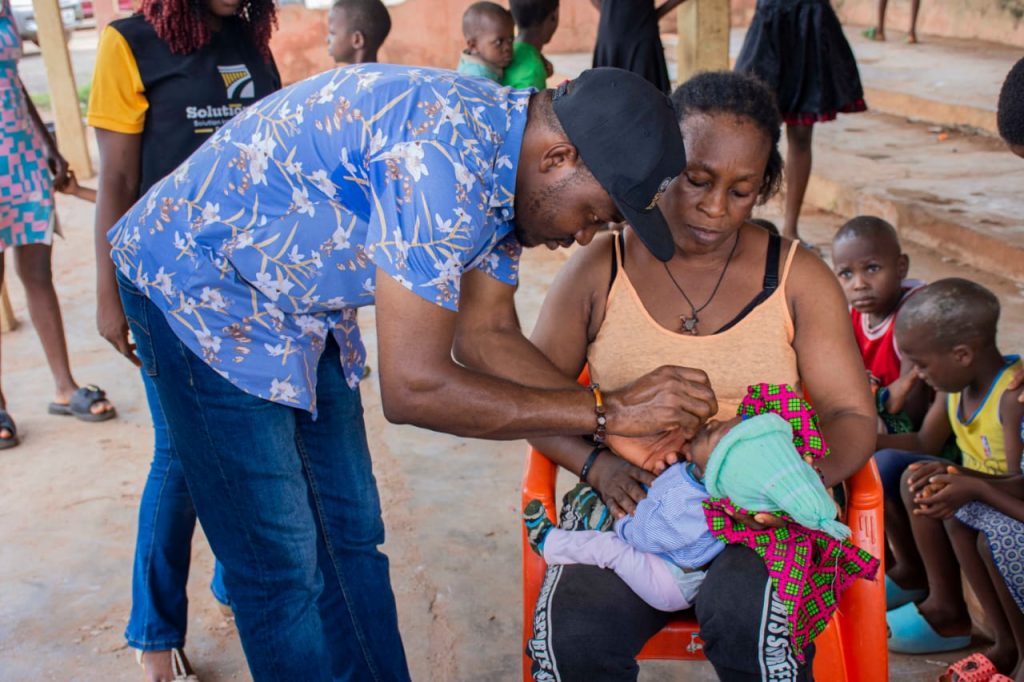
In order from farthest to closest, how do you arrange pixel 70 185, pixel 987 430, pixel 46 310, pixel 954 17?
pixel 954 17 → pixel 46 310 → pixel 70 185 → pixel 987 430

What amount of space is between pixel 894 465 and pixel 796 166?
324 centimetres

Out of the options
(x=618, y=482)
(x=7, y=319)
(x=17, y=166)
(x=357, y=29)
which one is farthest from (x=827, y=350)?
(x=7, y=319)

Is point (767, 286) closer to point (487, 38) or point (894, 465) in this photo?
point (894, 465)

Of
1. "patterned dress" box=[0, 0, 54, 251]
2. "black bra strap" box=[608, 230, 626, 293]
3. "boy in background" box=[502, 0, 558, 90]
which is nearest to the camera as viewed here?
"black bra strap" box=[608, 230, 626, 293]

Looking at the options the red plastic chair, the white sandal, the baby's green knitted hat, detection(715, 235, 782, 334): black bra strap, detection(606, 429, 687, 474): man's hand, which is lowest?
the white sandal

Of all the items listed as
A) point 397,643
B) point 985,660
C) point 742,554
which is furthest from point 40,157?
point 985,660

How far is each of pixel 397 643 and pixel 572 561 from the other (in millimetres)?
580

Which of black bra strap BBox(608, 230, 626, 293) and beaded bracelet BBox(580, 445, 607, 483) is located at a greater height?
black bra strap BBox(608, 230, 626, 293)

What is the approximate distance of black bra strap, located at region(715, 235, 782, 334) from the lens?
2371mm

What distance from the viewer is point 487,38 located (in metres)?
5.15

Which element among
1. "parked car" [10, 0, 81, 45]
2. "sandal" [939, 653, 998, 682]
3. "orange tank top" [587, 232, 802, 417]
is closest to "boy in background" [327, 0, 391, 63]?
"orange tank top" [587, 232, 802, 417]

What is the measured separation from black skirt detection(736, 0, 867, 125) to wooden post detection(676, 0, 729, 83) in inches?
7.5

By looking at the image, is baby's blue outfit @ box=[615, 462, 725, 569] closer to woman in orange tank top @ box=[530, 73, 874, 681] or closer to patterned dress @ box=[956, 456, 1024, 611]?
woman in orange tank top @ box=[530, 73, 874, 681]

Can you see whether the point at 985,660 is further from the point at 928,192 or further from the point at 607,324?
the point at 928,192
